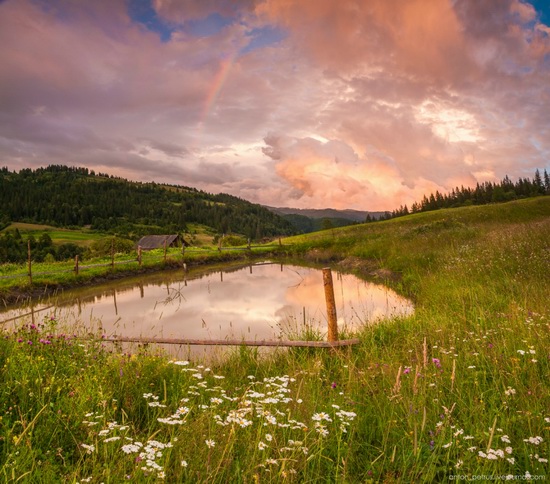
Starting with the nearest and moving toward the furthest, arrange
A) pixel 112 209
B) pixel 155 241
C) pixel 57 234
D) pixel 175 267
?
pixel 175 267 < pixel 155 241 < pixel 57 234 < pixel 112 209

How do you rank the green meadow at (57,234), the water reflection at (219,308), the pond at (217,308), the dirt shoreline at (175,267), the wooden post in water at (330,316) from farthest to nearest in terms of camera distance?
Result: the green meadow at (57,234) < the dirt shoreline at (175,267) < the water reflection at (219,308) < the pond at (217,308) < the wooden post in water at (330,316)

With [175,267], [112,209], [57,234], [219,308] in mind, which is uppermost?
[112,209]

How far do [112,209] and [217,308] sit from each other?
14845 centimetres

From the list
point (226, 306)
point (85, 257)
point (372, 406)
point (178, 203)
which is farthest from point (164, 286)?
point (178, 203)

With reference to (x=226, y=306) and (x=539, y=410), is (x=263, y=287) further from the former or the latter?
(x=539, y=410)

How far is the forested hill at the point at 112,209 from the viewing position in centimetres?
12875

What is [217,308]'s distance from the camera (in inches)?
612

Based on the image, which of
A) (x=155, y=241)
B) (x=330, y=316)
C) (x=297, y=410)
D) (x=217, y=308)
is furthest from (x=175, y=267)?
(x=155, y=241)

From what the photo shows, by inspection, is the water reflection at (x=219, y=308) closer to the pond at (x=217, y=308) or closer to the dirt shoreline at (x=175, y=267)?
the pond at (x=217, y=308)

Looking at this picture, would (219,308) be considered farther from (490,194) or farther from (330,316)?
(490,194)

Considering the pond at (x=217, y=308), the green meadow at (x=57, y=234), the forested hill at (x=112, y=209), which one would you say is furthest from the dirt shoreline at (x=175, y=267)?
the forested hill at (x=112, y=209)

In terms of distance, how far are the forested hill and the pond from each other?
327 feet

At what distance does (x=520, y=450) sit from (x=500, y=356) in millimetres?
1793

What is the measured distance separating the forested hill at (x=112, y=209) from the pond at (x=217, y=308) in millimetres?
99718
